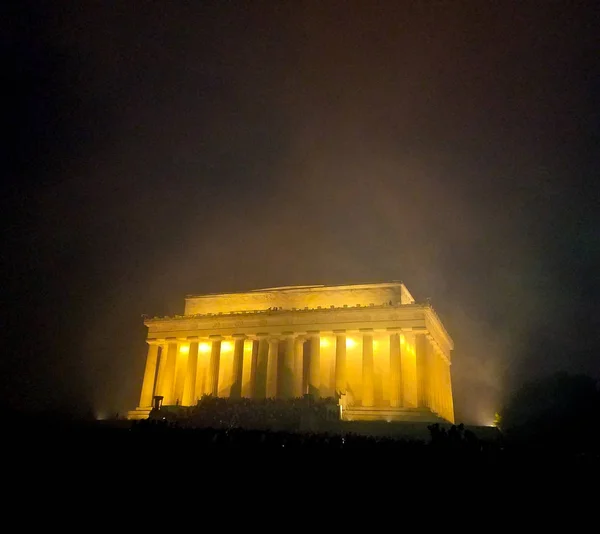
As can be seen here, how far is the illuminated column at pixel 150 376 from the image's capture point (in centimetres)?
5084

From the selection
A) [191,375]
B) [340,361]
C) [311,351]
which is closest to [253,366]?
[311,351]

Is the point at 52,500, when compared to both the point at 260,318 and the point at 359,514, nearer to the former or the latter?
the point at 359,514

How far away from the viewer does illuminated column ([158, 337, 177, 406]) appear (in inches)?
1990

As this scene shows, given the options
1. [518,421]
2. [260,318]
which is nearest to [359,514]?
[518,421]

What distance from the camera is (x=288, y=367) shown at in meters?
Result: 47.4

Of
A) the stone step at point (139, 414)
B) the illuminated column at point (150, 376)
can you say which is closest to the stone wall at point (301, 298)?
the illuminated column at point (150, 376)

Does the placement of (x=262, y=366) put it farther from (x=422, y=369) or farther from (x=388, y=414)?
(x=422, y=369)

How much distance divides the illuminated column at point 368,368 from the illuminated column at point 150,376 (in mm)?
20683

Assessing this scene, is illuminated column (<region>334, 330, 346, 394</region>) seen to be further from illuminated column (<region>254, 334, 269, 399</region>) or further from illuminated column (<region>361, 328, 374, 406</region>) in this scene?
illuminated column (<region>254, 334, 269, 399</region>)

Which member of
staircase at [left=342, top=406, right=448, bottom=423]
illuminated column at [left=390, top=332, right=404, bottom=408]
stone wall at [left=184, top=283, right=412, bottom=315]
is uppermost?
stone wall at [left=184, top=283, right=412, bottom=315]

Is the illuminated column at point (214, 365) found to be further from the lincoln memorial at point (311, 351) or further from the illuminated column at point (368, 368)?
the illuminated column at point (368, 368)

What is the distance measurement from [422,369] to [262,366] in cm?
1446

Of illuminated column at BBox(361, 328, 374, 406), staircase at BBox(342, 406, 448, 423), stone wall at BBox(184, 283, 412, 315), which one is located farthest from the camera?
stone wall at BBox(184, 283, 412, 315)

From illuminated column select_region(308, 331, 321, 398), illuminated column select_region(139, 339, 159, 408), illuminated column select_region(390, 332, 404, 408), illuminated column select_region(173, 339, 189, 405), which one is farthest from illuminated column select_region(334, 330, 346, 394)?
illuminated column select_region(139, 339, 159, 408)
